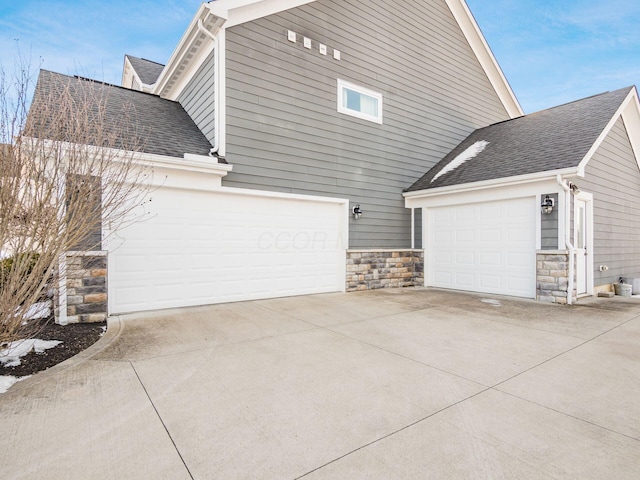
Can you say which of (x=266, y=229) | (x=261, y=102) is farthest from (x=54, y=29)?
(x=266, y=229)

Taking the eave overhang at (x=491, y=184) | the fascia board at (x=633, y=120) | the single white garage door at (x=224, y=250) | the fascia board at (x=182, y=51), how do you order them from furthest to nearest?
the fascia board at (x=633, y=120) < the eave overhang at (x=491, y=184) < the fascia board at (x=182, y=51) < the single white garage door at (x=224, y=250)

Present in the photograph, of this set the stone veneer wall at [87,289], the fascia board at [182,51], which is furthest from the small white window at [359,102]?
the stone veneer wall at [87,289]

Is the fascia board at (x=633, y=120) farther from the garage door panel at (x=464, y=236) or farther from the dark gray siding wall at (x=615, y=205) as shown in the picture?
the garage door panel at (x=464, y=236)

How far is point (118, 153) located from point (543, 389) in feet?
19.4

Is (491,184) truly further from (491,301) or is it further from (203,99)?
(203,99)

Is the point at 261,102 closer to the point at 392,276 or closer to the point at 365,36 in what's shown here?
the point at 365,36

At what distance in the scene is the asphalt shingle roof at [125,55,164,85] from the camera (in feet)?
35.3

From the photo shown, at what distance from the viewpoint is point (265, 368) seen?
3402mm

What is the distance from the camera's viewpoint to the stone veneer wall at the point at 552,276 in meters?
6.67

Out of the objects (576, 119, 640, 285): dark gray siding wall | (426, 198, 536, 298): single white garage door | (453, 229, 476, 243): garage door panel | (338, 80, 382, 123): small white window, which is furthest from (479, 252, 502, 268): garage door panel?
(338, 80, 382, 123): small white window

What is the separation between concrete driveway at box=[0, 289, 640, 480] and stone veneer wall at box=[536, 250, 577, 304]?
2067 mm

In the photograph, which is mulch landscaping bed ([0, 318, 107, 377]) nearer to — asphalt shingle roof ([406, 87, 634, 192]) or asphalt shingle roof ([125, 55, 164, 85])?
asphalt shingle roof ([406, 87, 634, 192])

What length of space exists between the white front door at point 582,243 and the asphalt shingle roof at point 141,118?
7.89 metres

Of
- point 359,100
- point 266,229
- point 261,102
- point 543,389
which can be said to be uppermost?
point 359,100
